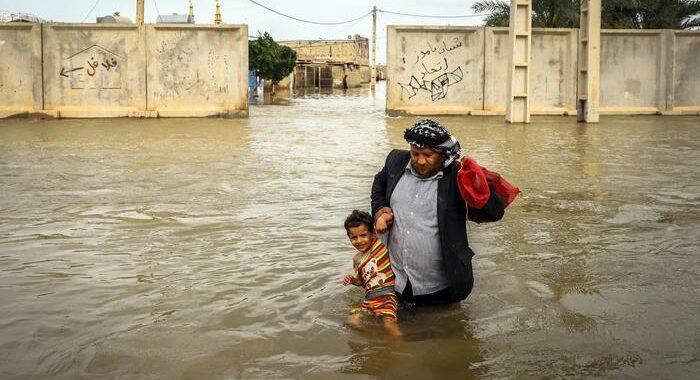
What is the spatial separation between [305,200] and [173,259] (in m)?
2.70

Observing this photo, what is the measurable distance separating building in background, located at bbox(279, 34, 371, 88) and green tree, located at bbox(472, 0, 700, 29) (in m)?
24.5

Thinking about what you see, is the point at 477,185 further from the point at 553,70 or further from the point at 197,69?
the point at 553,70

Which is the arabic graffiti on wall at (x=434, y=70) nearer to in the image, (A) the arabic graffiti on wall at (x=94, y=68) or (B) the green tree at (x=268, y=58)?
(A) the arabic graffiti on wall at (x=94, y=68)

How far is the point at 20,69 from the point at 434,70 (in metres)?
11.0

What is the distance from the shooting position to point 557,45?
2347 cm

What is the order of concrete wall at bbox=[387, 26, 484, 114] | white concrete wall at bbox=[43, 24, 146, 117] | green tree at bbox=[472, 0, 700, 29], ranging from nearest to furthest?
white concrete wall at bbox=[43, 24, 146, 117], concrete wall at bbox=[387, 26, 484, 114], green tree at bbox=[472, 0, 700, 29]

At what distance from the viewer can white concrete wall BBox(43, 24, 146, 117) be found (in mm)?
21031

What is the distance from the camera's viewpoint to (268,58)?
4247 cm

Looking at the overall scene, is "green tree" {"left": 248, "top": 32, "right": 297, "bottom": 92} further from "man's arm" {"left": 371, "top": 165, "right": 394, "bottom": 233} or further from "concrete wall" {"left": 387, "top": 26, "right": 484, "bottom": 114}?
"man's arm" {"left": 371, "top": 165, "right": 394, "bottom": 233}

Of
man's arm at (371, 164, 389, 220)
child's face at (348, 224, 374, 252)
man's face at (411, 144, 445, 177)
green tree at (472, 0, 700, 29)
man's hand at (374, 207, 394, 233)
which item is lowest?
child's face at (348, 224, 374, 252)

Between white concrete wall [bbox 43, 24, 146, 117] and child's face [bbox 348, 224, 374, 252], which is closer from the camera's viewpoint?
child's face [bbox 348, 224, 374, 252]

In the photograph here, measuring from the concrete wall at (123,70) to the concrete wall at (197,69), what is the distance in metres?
0.03

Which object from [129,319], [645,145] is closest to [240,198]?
[129,319]

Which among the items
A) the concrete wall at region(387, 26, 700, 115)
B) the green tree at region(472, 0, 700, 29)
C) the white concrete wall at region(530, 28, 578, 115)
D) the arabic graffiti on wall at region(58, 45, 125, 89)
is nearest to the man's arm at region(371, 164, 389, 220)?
the arabic graffiti on wall at region(58, 45, 125, 89)
